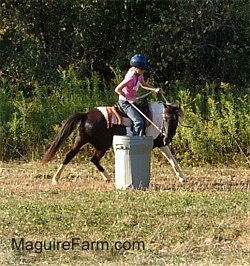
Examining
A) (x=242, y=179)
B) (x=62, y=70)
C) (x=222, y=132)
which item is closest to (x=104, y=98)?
(x=62, y=70)

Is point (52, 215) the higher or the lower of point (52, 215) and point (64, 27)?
the lower

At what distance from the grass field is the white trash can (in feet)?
0.77

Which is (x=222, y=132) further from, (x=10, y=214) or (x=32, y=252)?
(x=32, y=252)

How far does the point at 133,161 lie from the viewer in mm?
10602

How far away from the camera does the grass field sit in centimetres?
711

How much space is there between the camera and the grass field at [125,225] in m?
7.11

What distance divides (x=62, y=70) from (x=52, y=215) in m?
8.23

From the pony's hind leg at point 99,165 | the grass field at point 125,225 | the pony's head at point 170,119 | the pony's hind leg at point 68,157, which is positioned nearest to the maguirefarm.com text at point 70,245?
the grass field at point 125,225

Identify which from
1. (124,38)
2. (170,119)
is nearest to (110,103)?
(124,38)

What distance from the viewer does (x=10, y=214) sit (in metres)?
8.55

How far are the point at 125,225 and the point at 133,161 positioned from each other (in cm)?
258

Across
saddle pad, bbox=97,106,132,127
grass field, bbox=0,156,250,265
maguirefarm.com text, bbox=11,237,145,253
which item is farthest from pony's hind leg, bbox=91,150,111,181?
maguirefarm.com text, bbox=11,237,145,253

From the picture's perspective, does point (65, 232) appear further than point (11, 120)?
No

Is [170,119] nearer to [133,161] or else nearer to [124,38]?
[133,161]
